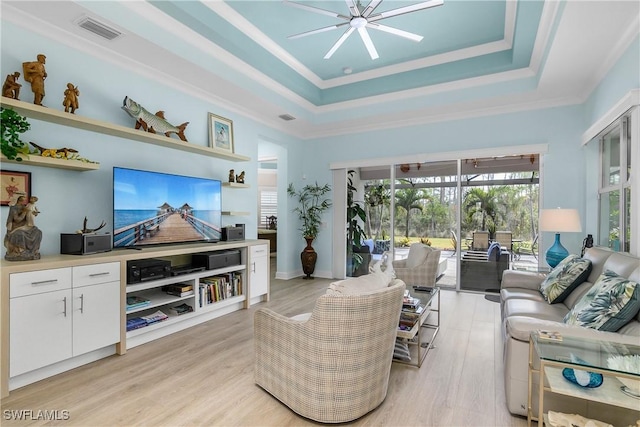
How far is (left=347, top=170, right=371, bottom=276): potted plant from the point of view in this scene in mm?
6184

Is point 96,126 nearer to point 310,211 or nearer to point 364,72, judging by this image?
point 364,72

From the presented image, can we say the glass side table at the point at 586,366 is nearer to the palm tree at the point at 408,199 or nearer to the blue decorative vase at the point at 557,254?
the blue decorative vase at the point at 557,254

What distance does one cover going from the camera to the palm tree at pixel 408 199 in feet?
18.7

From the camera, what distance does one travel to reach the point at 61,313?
238 cm

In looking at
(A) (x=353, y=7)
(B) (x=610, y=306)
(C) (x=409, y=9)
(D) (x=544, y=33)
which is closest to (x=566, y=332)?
(B) (x=610, y=306)

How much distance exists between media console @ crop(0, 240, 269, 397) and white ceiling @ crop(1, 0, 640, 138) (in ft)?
6.40

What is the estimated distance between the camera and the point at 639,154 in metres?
2.67

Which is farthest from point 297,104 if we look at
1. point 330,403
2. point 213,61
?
point 330,403

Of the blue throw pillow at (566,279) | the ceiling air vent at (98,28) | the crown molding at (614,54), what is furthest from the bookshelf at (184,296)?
the crown molding at (614,54)

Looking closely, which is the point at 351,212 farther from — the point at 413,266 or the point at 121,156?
the point at 121,156

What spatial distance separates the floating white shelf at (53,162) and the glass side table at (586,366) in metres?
3.45


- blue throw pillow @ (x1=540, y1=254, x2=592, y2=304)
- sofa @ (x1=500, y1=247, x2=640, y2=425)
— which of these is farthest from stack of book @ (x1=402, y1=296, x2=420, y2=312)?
blue throw pillow @ (x1=540, y1=254, x2=592, y2=304)

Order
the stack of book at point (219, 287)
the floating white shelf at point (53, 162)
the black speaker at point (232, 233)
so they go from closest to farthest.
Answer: the floating white shelf at point (53, 162), the stack of book at point (219, 287), the black speaker at point (232, 233)

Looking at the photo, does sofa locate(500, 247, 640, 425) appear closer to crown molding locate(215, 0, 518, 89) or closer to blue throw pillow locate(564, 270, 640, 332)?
blue throw pillow locate(564, 270, 640, 332)
